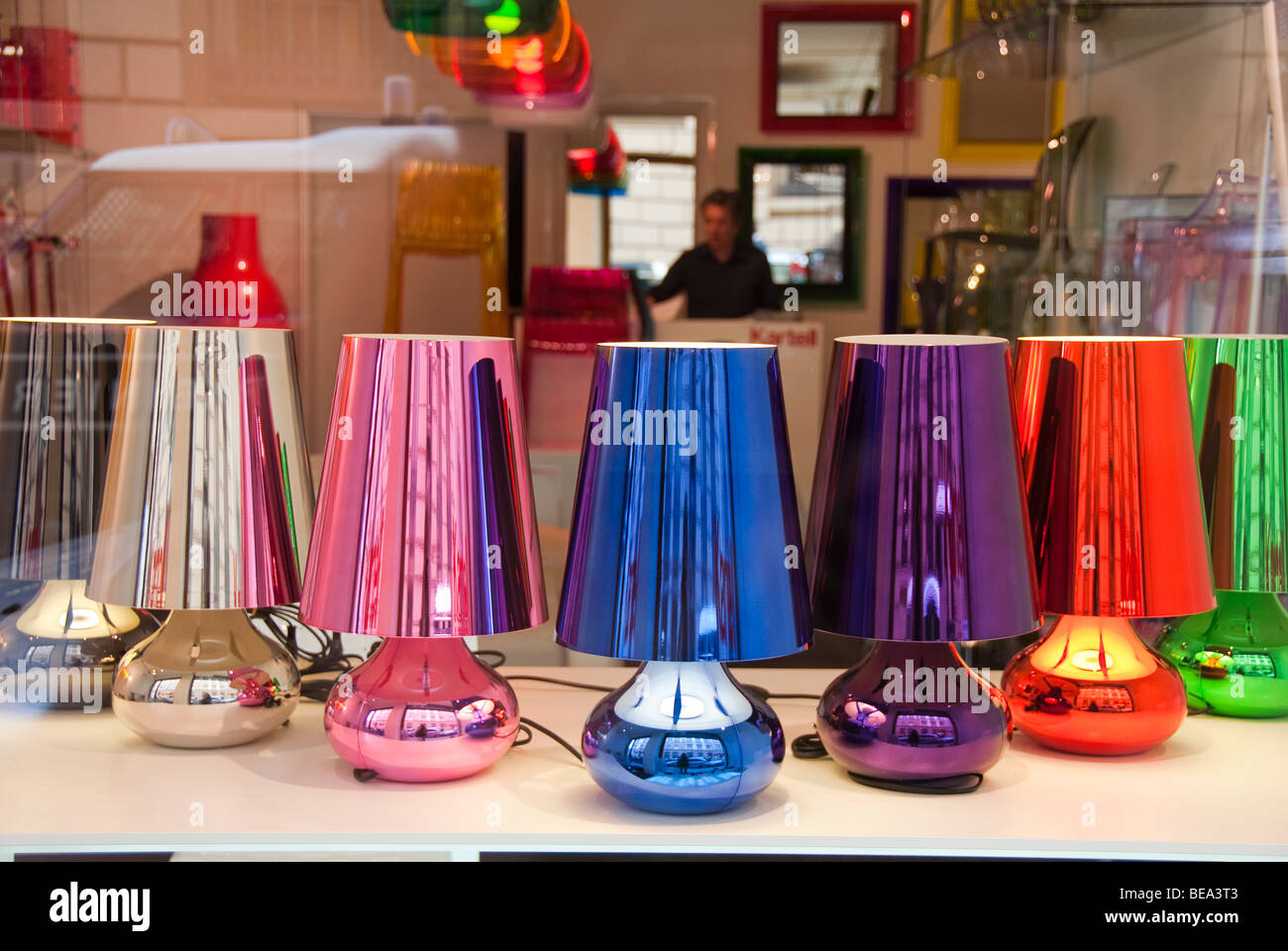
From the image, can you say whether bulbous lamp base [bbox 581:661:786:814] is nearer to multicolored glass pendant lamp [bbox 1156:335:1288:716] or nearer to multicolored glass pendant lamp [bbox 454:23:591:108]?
multicolored glass pendant lamp [bbox 1156:335:1288:716]

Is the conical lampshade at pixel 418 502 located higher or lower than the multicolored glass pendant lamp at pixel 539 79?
lower

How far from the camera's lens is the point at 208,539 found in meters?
0.93

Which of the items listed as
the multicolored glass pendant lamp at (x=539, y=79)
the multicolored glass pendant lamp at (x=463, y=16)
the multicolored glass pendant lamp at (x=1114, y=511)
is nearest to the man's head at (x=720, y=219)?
the multicolored glass pendant lamp at (x=539, y=79)

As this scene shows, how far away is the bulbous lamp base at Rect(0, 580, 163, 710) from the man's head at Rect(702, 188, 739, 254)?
1716mm

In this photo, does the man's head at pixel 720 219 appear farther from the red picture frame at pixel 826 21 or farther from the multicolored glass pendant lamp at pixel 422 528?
the multicolored glass pendant lamp at pixel 422 528

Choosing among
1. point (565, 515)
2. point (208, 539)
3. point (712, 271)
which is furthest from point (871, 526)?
point (712, 271)

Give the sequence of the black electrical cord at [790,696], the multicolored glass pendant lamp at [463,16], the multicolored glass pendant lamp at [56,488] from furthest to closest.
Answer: the multicolored glass pendant lamp at [463,16], the black electrical cord at [790,696], the multicolored glass pendant lamp at [56,488]

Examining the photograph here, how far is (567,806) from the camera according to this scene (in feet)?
2.88

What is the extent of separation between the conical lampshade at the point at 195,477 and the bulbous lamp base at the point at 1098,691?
633 millimetres

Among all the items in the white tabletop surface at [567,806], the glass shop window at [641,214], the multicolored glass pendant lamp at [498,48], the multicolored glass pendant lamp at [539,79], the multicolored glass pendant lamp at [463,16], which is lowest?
the white tabletop surface at [567,806]

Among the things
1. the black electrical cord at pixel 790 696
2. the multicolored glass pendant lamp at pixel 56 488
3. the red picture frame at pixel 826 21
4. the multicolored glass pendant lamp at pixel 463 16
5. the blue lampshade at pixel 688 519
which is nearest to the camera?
the blue lampshade at pixel 688 519

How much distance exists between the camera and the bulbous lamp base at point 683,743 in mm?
836

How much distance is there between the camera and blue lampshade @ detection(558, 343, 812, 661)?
2.62 ft

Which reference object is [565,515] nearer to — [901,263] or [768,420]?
→ [768,420]
